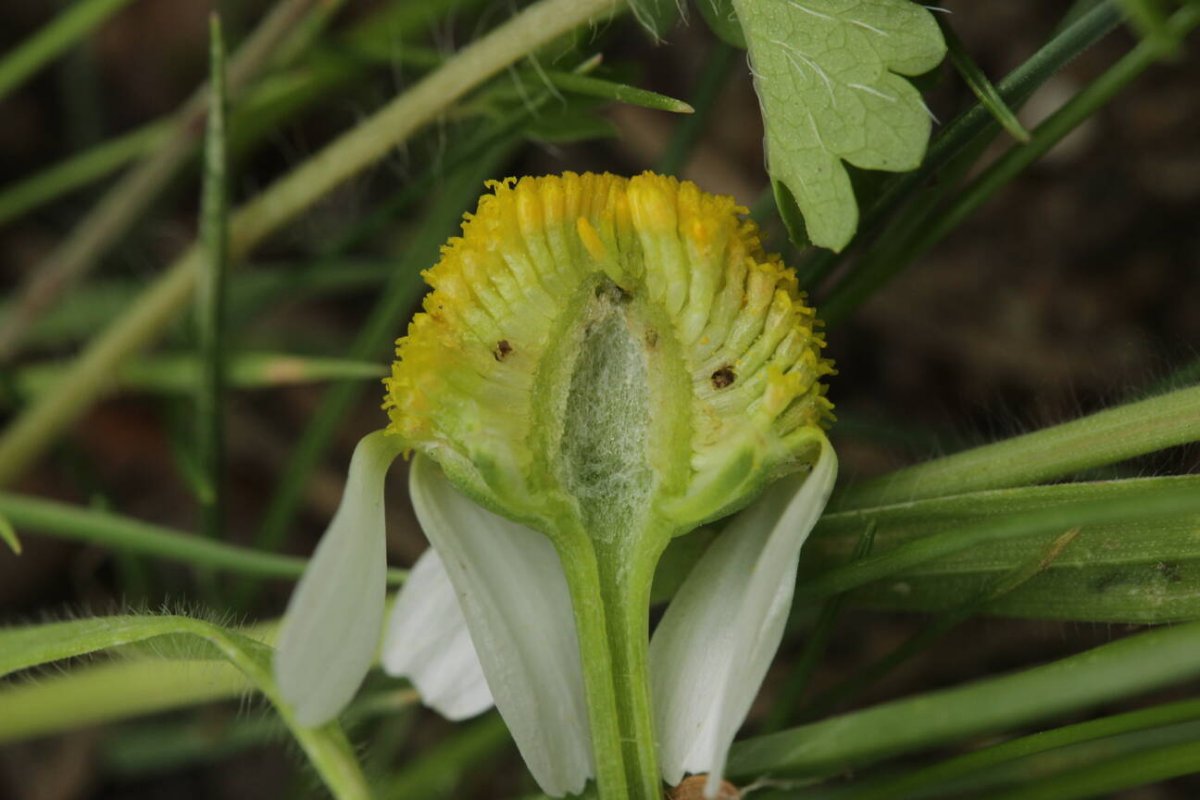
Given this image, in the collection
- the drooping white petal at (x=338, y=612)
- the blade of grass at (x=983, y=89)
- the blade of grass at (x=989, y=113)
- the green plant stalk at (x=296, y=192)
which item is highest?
the green plant stalk at (x=296, y=192)

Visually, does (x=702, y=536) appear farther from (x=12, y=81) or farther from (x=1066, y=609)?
(x=12, y=81)

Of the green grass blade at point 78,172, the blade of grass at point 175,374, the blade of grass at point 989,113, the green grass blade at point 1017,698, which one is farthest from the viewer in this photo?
the green grass blade at point 78,172

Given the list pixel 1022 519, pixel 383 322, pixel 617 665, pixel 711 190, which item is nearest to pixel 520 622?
pixel 617 665

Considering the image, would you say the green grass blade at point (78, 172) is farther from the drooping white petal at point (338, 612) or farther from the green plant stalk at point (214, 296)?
the drooping white petal at point (338, 612)

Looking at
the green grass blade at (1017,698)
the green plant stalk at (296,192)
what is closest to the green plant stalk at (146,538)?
the green plant stalk at (296,192)

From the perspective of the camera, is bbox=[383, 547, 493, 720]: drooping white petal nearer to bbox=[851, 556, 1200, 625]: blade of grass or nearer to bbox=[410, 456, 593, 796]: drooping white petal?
bbox=[410, 456, 593, 796]: drooping white petal

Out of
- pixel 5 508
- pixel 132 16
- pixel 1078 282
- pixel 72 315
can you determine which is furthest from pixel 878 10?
pixel 132 16

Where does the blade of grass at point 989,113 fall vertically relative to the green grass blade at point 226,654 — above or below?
below

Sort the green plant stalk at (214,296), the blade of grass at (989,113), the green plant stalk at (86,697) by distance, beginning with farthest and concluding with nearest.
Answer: the green plant stalk at (86,697)
the green plant stalk at (214,296)
the blade of grass at (989,113)
